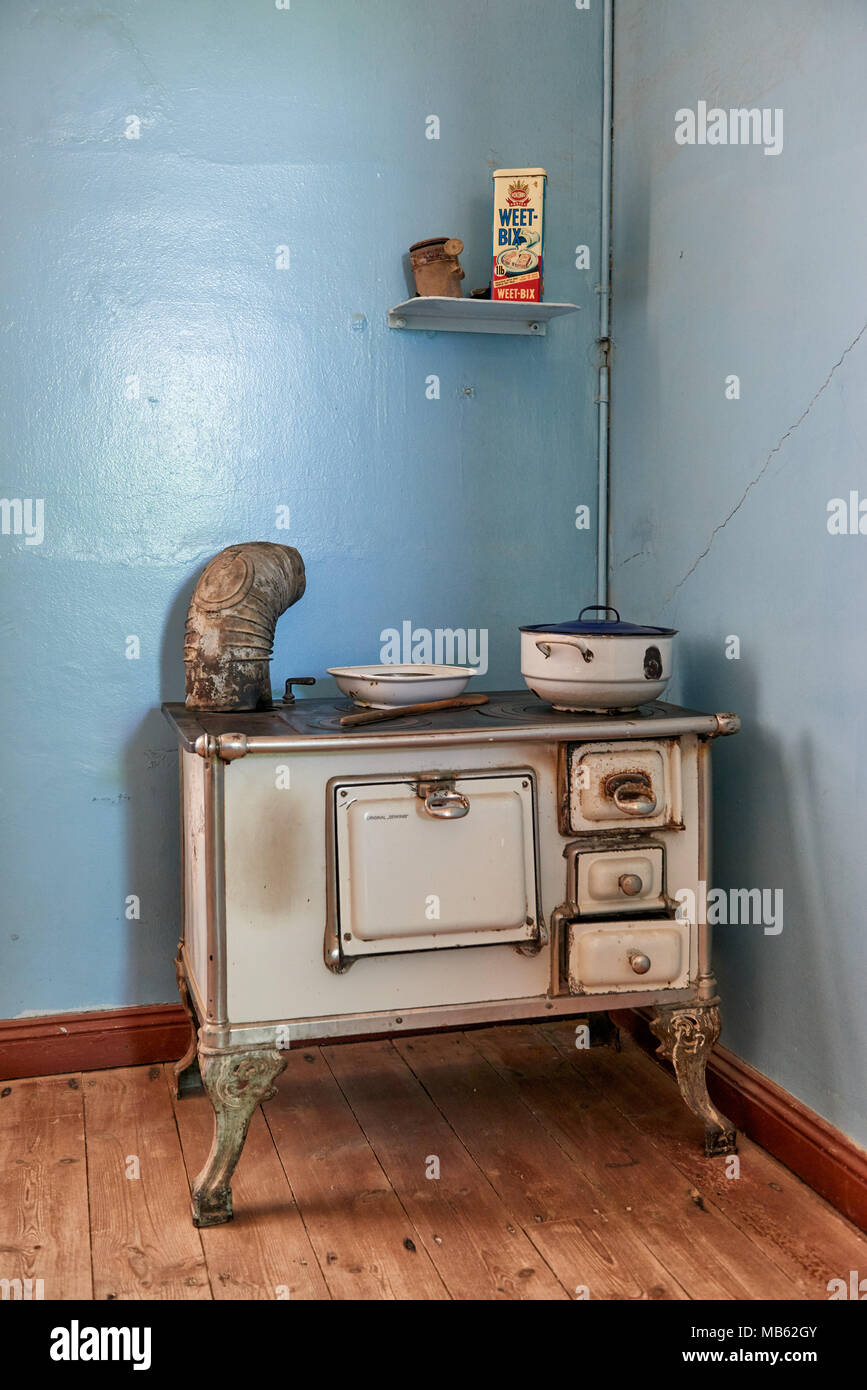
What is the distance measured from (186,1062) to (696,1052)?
37.0 inches

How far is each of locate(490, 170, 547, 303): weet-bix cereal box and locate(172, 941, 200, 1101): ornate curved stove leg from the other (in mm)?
1431

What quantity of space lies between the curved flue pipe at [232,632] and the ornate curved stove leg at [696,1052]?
2.93ft

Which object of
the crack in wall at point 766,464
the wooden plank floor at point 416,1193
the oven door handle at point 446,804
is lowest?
the wooden plank floor at point 416,1193

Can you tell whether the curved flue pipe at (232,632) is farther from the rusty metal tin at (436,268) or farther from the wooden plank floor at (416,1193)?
the wooden plank floor at (416,1193)

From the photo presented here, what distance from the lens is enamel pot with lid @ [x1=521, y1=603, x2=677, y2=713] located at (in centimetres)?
192

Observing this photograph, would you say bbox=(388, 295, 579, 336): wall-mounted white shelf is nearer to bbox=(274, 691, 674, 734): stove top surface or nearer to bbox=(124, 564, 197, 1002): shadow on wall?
bbox=(124, 564, 197, 1002): shadow on wall

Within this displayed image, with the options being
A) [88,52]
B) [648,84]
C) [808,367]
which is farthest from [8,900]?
[648,84]

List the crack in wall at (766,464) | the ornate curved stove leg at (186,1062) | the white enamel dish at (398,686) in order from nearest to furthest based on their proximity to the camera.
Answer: the crack in wall at (766,464) < the white enamel dish at (398,686) < the ornate curved stove leg at (186,1062)

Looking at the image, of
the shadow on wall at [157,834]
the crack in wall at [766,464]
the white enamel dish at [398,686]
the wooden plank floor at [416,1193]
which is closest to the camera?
the wooden plank floor at [416,1193]

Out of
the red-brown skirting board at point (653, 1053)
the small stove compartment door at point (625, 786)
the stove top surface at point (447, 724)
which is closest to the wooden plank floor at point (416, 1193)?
the red-brown skirting board at point (653, 1053)

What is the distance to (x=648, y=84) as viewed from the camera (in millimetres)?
2318

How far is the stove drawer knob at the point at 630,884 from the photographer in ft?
6.18

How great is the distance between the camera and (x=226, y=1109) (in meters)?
1.78

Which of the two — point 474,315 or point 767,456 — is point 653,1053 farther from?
point 474,315
